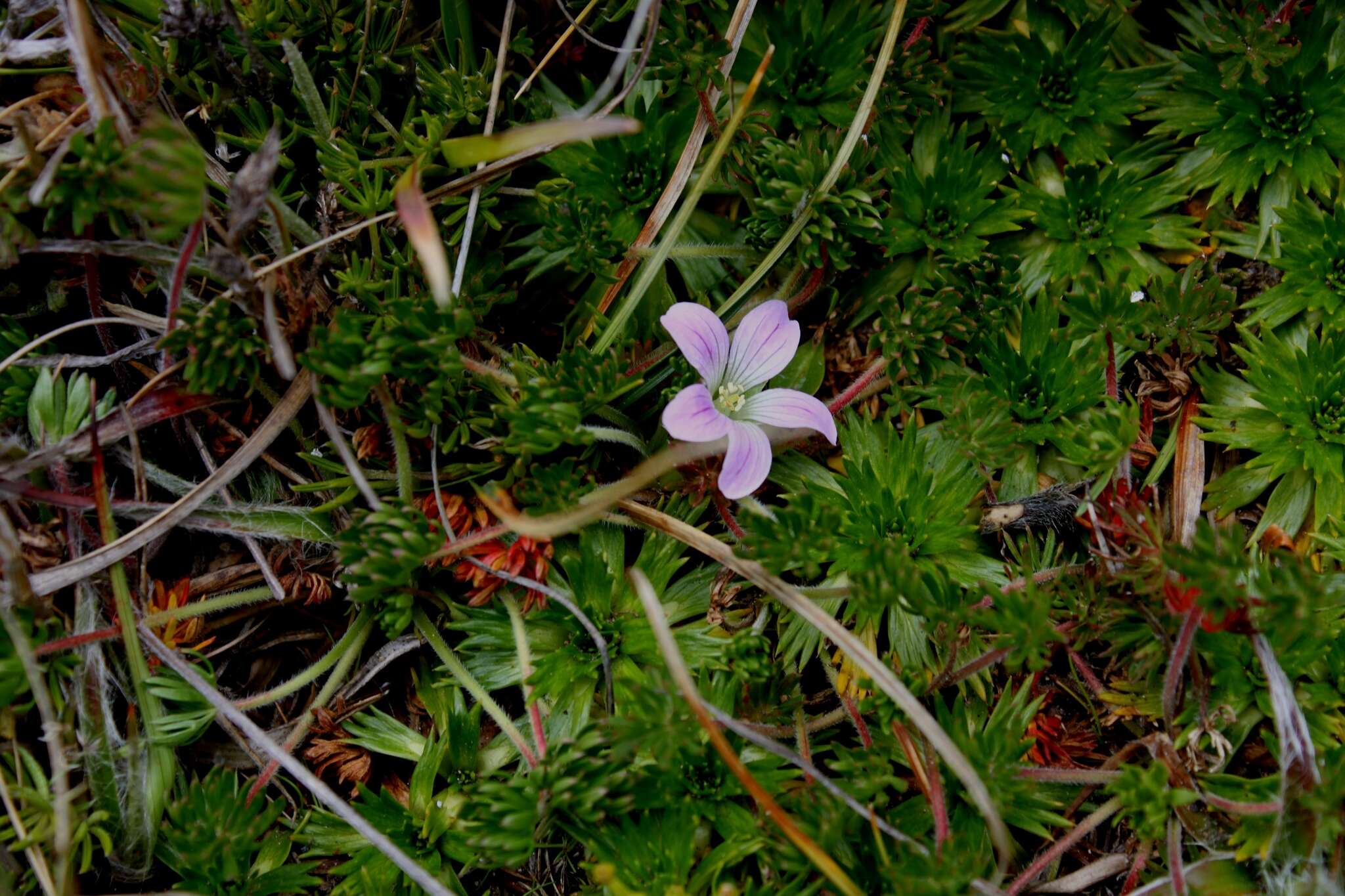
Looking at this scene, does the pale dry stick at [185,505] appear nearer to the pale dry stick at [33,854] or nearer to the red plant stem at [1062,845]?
the pale dry stick at [33,854]

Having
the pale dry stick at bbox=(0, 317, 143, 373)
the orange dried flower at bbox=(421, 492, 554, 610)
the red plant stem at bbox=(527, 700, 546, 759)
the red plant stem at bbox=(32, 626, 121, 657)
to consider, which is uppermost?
the pale dry stick at bbox=(0, 317, 143, 373)

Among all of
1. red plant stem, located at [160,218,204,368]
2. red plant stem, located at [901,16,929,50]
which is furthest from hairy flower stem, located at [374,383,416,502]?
Answer: red plant stem, located at [901,16,929,50]

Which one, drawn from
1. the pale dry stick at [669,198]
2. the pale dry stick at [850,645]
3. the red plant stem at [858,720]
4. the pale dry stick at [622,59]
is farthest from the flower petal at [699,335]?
the red plant stem at [858,720]

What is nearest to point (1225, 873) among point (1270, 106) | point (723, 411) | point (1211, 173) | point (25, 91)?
point (723, 411)

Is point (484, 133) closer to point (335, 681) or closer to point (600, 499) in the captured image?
point (600, 499)

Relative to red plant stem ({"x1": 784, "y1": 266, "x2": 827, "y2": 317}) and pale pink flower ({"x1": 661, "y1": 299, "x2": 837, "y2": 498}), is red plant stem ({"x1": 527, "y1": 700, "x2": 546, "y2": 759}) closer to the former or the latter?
pale pink flower ({"x1": 661, "y1": 299, "x2": 837, "y2": 498})

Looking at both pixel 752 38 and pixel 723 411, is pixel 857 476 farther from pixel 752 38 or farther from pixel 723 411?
pixel 752 38
